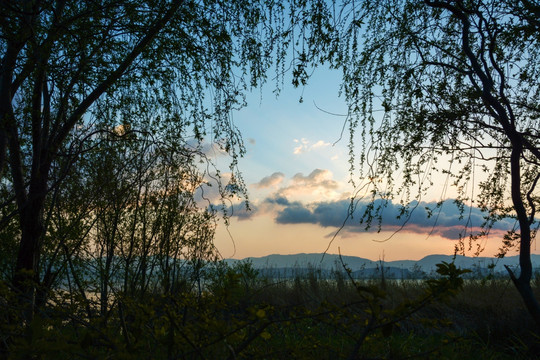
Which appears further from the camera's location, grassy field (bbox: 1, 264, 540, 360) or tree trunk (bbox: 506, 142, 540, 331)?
tree trunk (bbox: 506, 142, 540, 331)

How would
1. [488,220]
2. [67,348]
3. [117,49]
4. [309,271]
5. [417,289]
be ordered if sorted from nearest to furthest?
1. [67,348]
2. [117,49]
3. [488,220]
4. [417,289]
5. [309,271]

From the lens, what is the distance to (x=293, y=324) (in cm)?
490

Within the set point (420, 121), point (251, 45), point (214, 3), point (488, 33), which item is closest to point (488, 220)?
point (420, 121)

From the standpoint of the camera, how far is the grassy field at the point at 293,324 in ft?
6.03

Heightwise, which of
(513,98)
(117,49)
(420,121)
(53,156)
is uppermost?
(117,49)

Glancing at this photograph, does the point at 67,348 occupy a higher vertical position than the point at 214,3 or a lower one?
lower

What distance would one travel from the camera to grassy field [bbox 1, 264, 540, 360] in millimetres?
1839

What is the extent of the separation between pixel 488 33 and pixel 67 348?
4.90m

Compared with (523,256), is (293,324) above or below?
below

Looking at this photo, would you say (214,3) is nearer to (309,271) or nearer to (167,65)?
(167,65)

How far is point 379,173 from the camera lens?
443 centimetres

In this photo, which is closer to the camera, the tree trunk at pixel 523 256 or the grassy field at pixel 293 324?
the grassy field at pixel 293 324

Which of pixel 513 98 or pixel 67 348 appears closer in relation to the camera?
pixel 67 348

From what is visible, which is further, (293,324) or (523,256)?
(293,324)
